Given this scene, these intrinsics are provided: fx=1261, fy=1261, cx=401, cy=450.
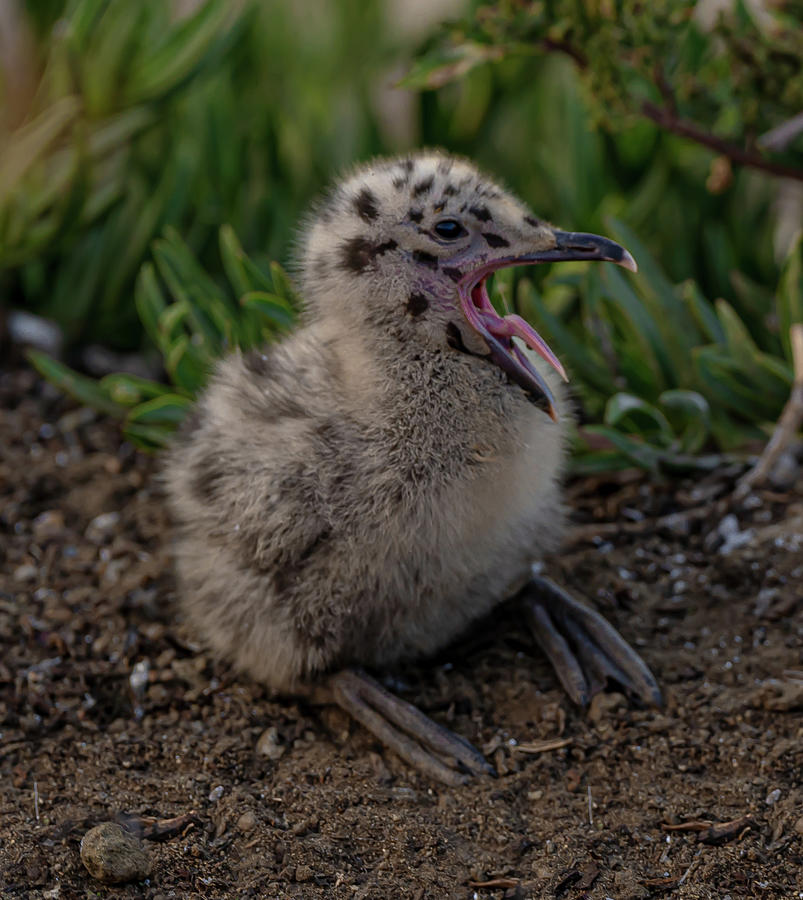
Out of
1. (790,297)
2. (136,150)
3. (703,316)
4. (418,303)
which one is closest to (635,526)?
(703,316)

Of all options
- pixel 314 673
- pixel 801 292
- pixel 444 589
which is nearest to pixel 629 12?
pixel 801 292

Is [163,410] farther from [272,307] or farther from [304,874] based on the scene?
[304,874]

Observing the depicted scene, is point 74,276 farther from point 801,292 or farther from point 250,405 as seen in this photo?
point 801,292

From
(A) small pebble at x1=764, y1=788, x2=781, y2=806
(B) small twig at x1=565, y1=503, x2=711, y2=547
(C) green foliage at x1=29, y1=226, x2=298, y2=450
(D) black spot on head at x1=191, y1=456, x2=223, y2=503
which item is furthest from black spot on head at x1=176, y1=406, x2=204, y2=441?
(A) small pebble at x1=764, y1=788, x2=781, y2=806

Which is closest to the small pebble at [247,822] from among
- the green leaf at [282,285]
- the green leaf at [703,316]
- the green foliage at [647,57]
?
the green leaf at [282,285]

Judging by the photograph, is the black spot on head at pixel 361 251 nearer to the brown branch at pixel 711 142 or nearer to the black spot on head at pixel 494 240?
the black spot on head at pixel 494 240
